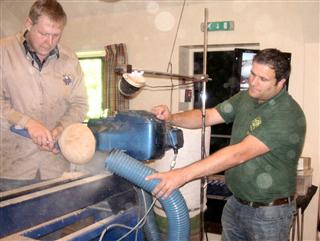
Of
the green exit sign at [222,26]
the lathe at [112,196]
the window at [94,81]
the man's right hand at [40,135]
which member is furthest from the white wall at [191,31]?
the man's right hand at [40,135]

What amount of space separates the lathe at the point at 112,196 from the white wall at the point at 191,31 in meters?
2.53

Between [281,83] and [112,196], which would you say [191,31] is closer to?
[281,83]

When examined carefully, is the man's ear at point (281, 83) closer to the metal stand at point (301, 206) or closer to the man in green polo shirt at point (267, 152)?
the man in green polo shirt at point (267, 152)

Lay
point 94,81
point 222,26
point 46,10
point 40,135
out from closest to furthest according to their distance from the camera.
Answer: point 40,135 → point 46,10 → point 222,26 → point 94,81

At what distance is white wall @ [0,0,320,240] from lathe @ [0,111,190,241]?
2.53 metres

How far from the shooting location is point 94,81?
4.81m

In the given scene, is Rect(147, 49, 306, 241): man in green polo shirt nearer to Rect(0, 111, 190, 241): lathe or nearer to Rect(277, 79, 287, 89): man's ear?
Rect(277, 79, 287, 89): man's ear

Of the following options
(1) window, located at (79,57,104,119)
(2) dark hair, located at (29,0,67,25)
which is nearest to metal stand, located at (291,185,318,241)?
(2) dark hair, located at (29,0,67,25)

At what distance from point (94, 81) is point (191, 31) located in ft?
4.75

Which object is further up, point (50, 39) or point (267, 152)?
point (50, 39)

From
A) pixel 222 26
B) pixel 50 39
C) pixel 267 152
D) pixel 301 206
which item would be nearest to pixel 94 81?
pixel 222 26

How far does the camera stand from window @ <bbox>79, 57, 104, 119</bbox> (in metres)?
4.75

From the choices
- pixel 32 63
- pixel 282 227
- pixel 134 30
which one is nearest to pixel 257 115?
pixel 282 227

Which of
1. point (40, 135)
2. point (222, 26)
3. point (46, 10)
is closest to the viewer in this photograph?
point (40, 135)
